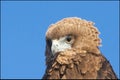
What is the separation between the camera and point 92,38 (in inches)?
848

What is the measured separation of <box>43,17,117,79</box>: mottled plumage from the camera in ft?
68.8

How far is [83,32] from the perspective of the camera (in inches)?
846

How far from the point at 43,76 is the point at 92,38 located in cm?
108

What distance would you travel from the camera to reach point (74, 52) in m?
21.2

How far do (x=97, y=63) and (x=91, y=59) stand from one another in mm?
124

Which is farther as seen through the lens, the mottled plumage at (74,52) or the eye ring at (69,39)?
the eye ring at (69,39)

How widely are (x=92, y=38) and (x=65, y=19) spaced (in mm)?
607

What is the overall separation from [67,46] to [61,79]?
2.85 ft

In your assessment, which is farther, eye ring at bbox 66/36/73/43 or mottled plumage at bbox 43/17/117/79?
eye ring at bbox 66/36/73/43

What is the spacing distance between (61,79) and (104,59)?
34.8 inches

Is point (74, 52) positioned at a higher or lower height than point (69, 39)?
lower

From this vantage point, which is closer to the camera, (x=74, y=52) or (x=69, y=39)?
(x=74, y=52)

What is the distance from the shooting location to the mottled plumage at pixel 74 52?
68.8 feet

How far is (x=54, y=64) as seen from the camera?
2105 cm
